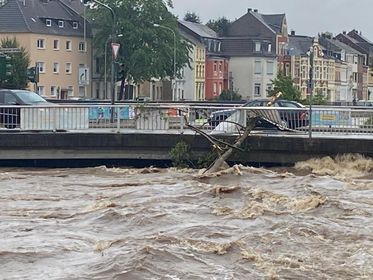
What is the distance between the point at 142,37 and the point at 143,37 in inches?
4.4

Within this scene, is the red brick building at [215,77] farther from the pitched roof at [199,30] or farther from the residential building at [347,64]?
the residential building at [347,64]

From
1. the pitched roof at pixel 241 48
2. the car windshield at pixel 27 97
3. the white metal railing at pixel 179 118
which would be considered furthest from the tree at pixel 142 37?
the white metal railing at pixel 179 118

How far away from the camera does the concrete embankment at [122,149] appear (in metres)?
28.2

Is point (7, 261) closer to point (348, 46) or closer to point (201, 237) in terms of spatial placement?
point (201, 237)

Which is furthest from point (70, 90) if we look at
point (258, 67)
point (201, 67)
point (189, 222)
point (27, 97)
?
point (189, 222)

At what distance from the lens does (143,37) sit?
9781 cm

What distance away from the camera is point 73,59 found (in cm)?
10431

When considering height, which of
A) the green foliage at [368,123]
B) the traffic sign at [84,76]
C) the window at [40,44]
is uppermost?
the window at [40,44]

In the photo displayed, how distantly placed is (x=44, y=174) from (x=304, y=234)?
480 inches

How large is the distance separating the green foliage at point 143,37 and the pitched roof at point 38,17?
421 centimetres

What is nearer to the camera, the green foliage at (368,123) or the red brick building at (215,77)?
the green foliage at (368,123)

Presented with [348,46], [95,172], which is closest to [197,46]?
[348,46]

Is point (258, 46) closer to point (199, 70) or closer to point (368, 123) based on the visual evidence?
point (199, 70)

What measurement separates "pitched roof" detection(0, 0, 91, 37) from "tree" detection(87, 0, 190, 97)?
4.21 meters
